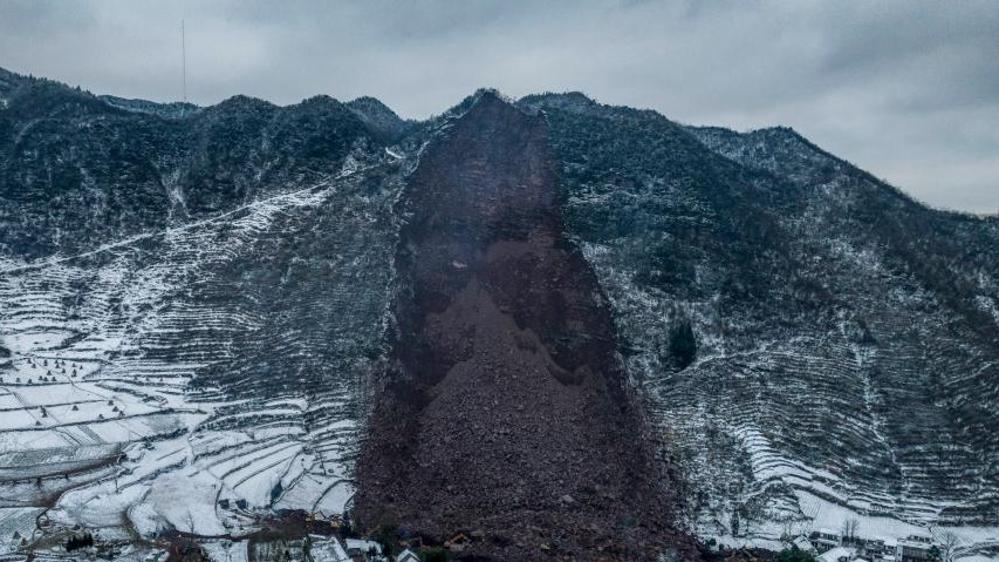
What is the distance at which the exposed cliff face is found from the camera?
22734 mm

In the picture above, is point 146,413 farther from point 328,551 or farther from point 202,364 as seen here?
point 328,551

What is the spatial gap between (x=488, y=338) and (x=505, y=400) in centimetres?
270

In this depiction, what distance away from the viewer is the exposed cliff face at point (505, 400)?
74.6 ft

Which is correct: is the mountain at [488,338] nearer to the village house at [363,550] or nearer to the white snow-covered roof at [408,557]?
the village house at [363,550]

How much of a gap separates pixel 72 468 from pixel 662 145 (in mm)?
29017

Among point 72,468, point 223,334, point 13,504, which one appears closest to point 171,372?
point 223,334

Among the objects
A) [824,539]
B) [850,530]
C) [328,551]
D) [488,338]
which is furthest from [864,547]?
[328,551]

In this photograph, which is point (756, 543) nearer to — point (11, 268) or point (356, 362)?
point (356, 362)

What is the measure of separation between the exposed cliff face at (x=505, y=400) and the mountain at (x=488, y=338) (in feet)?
0.35

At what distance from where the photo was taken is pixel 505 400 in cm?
2591

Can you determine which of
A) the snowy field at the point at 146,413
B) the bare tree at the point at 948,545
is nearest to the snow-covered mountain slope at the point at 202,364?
the snowy field at the point at 146,413

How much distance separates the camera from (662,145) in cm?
4006

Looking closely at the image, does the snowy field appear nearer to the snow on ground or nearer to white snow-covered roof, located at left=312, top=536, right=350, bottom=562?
the snow on ground

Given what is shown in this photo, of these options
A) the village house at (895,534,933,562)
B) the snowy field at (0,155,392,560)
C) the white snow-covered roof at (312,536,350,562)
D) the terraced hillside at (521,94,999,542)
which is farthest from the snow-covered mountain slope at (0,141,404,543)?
the village house at (895,534,933,562)
